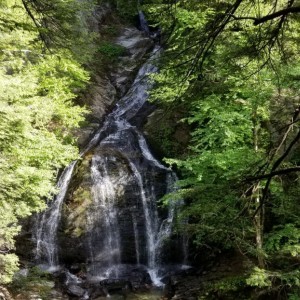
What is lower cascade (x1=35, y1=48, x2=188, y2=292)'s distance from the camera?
41.3ft

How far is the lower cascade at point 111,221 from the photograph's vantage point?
12602 millimetres

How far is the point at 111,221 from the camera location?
13094mm

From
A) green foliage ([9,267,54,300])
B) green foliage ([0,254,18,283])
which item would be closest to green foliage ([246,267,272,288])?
green foliage ([9,267,54,300])

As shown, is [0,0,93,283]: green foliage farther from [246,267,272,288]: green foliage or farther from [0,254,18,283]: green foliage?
[246,267,272,288]: green foliage

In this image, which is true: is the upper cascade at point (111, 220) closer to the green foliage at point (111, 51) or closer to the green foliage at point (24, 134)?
the green foliage at point (24, 134)

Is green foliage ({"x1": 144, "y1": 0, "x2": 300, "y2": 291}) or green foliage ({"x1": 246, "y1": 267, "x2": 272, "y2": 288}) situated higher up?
green foliage ({"x1": 144, "y1": 0, "x2": 300, "y2": 291})

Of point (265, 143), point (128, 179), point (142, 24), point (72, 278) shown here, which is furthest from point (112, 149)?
point (142, 24)

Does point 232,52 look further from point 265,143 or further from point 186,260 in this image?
point 186,260

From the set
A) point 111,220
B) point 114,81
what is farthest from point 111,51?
point 111,220

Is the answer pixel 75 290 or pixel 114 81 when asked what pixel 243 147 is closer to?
pixel 75 290

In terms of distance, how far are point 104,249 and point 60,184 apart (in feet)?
10.1

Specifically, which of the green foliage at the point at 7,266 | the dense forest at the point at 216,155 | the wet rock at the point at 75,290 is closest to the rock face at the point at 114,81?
the dense forest at the point at 216,155

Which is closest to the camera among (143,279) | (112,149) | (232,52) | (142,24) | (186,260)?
(232,52)

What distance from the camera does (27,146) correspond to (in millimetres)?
9531
